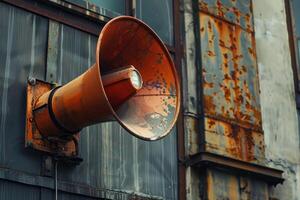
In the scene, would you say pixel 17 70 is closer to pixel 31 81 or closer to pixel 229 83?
pixel 31 81

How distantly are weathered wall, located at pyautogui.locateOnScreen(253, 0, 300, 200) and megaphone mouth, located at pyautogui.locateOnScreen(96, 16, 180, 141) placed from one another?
1911 millimetres

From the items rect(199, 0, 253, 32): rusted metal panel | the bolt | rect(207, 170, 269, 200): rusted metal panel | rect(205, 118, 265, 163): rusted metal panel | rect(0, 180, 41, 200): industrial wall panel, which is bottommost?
rect(0, 180, 41, 200): industrial wall panel

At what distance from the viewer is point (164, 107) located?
579 cm

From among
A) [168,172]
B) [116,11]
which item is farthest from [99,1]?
[168,172]

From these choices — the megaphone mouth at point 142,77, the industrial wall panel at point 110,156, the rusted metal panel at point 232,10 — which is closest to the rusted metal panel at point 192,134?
the industrial wall panel at point 110,156

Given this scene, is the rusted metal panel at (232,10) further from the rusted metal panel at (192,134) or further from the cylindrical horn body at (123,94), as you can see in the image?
the cylindrical horn body at (123,94)

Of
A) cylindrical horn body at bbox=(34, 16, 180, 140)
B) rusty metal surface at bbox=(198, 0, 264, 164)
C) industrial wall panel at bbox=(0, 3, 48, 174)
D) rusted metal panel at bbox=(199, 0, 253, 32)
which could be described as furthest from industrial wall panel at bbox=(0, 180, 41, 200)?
rusted metal panel at bbox=(199, 0, 253, 32)

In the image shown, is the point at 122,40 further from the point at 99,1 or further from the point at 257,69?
the point at 257,69

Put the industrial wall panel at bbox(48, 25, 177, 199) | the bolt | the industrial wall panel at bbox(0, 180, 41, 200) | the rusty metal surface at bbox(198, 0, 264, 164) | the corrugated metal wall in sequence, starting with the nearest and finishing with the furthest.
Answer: the industrial wall panel at bbox(0, 180, 41, 200), the corrugated metal wall, the bolt, the industrial wall panel at bbox(48, 25, 177, 199), the rusty metal surface at bbox(198, 0, 264, 164)

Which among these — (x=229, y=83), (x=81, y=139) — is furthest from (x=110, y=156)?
(x=229, y=83)

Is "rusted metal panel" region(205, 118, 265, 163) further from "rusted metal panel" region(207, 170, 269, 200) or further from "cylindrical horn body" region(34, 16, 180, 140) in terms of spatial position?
"cylindrical horn body" region(34, 16, 180, 140)

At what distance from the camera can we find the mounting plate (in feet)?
18.3

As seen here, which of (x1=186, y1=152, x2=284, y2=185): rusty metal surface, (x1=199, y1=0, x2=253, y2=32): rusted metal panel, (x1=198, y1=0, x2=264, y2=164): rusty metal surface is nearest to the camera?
(x1=186, y1=152, x2=284, y2=185): rusty metal surface

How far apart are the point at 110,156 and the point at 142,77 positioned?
28.8 inches
